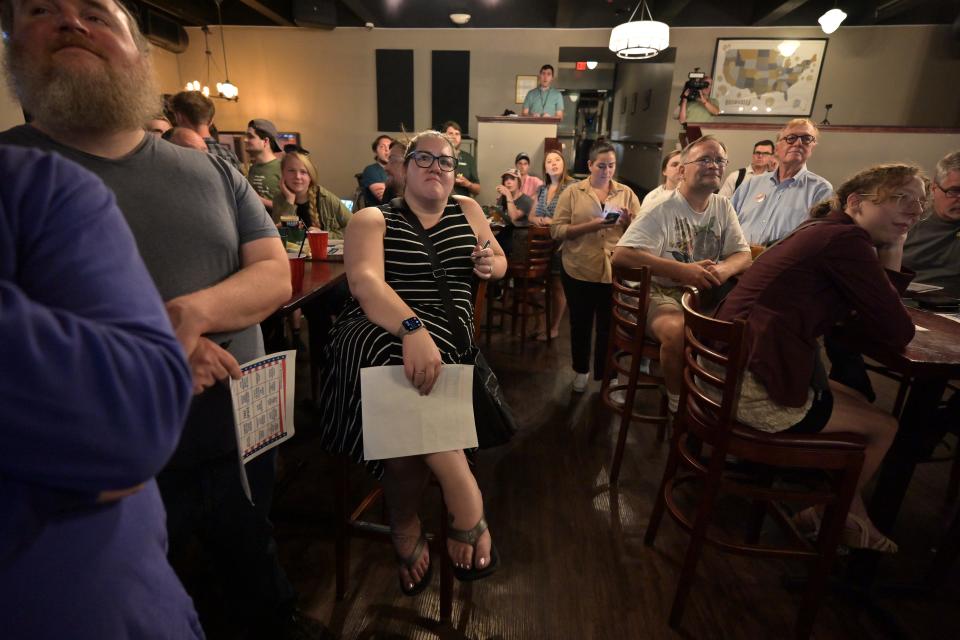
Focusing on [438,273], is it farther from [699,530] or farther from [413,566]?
[699,530]

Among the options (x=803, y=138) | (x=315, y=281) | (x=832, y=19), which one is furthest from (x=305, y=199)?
(x=832, y=19)

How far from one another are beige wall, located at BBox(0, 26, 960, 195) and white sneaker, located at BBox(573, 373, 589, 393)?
6090mm

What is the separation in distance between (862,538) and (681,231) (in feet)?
4.35

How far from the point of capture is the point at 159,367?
0.43 metres

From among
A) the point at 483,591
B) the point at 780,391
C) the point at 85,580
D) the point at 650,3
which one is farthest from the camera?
the point at 650,3

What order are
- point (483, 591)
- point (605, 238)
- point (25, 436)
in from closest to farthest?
point (25, 436), point (483, 591), point (605, 238)

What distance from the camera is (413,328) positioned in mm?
1236

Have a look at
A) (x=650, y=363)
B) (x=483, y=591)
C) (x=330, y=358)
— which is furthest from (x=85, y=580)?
(x=650, y=363)

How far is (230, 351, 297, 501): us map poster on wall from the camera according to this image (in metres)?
1.00

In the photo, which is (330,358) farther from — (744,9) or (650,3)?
(744,9)

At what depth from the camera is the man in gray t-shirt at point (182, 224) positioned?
30.9 inches

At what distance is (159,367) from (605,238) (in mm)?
2659

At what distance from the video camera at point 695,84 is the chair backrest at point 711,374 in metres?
6.57

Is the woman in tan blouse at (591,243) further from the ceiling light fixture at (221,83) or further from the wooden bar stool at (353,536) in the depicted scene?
the ceiling light fixture at (221,83)
